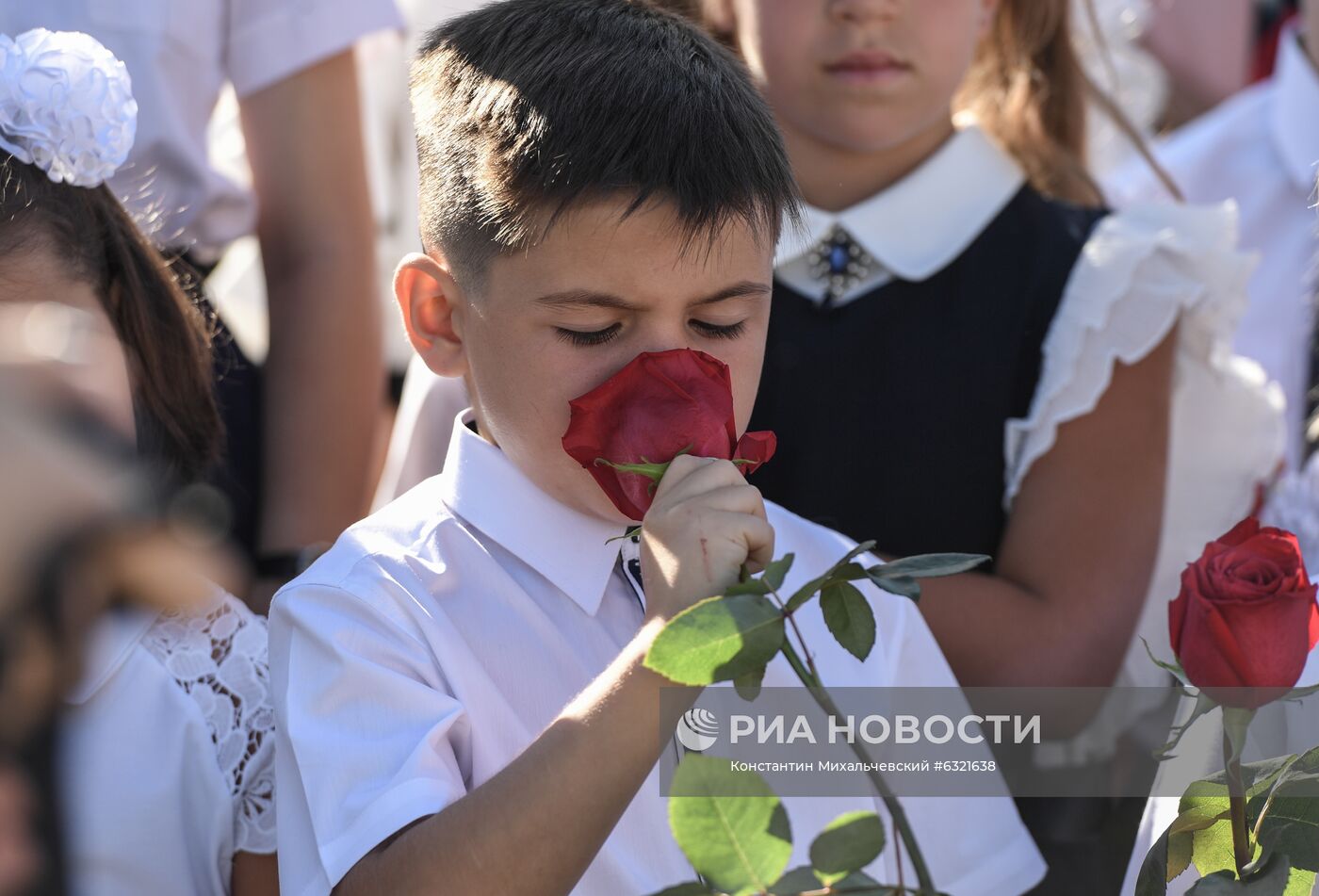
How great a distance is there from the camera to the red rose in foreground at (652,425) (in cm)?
124

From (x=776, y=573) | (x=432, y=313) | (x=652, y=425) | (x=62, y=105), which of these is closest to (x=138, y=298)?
(x=62, y=105)

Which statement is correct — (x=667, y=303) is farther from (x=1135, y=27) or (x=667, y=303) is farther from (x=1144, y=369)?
(x=1135, y=27)

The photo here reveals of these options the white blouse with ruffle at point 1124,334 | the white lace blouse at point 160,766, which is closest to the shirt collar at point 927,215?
the white blouse with ruffle at point 1124,334

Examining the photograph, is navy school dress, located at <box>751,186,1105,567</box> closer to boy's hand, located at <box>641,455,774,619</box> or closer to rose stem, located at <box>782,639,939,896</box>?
boy's hand, located at <box>641,455,774,619</box>

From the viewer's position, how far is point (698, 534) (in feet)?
3.74

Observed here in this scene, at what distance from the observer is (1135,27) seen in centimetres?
370

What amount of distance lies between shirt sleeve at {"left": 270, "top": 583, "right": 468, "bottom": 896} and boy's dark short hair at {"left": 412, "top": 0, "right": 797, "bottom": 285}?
1.26 feet

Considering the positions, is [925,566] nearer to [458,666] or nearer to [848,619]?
[848,619]

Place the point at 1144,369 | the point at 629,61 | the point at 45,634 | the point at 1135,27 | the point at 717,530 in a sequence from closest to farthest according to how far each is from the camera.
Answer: the point at 717,530
the point at 45,634
the point at 629,61
the point at 1144,369
the point at 1135,27

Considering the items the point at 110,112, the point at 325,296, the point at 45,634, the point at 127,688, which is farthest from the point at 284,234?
the point at 45,634

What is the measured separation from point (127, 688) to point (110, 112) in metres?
0.62

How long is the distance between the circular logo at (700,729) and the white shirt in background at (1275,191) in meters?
1.94

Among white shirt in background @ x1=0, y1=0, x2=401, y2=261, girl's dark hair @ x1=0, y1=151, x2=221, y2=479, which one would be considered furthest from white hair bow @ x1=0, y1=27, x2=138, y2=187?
white shirt in background @ x1=0, y1=0, x2=401, y2=261

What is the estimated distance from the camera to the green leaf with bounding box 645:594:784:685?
970 millimetres
